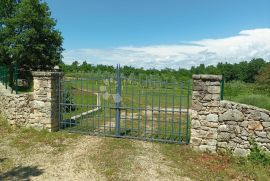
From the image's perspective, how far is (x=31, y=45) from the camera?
21031mm

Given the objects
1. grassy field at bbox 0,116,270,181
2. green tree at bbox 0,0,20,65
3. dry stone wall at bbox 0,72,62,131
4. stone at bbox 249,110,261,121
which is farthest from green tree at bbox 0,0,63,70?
stone at bbox 249,110,261,121

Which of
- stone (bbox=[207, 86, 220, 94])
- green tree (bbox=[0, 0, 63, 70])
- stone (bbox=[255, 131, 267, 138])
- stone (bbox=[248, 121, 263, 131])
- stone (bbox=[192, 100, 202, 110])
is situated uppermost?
green tree (bbox=[0, 0, 63, 70])

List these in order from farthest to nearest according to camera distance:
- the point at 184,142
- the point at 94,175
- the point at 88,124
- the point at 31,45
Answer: the point at 31,45, the point at 88,124, the point at 184,142, the point at 94,175

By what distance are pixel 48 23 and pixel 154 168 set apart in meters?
18.6

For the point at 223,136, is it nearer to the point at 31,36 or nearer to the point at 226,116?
the point at 226,116

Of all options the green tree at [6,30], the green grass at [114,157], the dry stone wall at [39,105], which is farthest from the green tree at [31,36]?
the green grass at [114,157]

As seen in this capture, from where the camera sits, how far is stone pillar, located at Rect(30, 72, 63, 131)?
8.99 meters

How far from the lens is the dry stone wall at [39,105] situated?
902cm

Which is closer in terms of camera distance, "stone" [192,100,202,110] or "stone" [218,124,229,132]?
"stone" [218,124,229,132]

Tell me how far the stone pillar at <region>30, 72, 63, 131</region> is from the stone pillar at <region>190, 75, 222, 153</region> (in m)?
4.73

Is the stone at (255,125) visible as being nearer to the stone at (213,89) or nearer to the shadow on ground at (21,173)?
the stone at (213,89)

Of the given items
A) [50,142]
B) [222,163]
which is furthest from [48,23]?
[222,163]

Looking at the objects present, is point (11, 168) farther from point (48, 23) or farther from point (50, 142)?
point (48, 23)

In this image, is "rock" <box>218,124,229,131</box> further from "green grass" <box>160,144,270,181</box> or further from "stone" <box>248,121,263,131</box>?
"green grass" <box>160,144,270,181</box>
